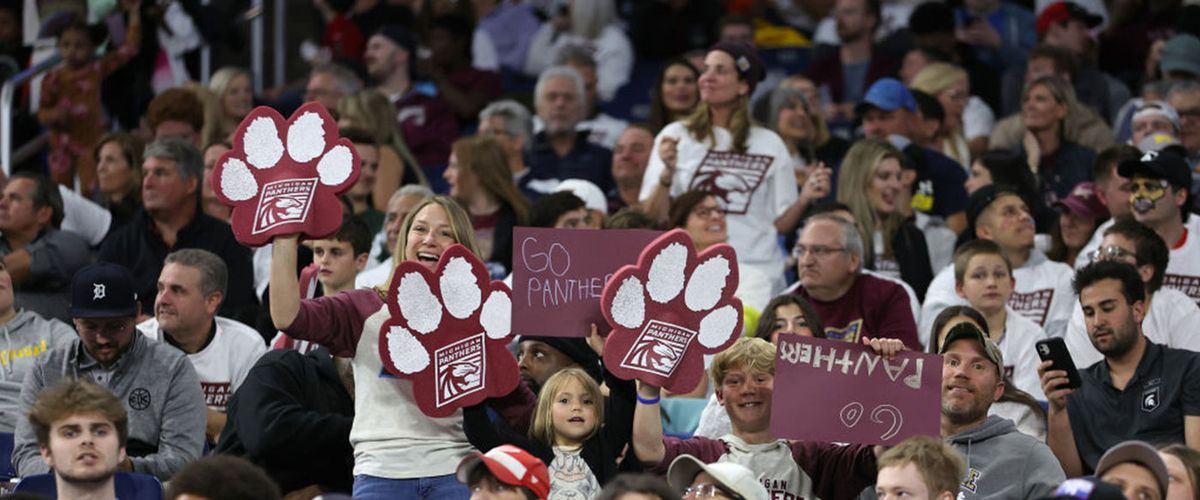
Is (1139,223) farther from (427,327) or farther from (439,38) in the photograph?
(439,38)

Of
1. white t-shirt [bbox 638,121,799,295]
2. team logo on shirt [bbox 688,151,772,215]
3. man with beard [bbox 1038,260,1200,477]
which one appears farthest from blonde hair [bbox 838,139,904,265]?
man with beard [bbox 1038,260,1200,477]

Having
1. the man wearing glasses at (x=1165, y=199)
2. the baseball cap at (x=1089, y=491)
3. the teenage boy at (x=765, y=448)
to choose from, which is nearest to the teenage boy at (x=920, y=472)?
the teenage boy at (x=765, y=448)

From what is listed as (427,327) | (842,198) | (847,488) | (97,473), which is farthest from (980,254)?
(97,473)

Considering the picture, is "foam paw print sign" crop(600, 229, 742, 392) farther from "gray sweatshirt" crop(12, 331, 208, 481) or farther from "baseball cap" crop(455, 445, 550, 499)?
"gray sweatshirt" crop(12, 331, 208, 481)

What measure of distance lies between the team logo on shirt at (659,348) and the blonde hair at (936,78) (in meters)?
5.63

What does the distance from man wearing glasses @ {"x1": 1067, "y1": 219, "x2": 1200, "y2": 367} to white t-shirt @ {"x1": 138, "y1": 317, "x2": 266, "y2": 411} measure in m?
3.42

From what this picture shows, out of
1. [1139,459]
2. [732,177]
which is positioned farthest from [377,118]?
[1139,459]

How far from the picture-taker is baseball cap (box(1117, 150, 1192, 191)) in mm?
9984

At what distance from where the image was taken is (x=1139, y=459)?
21.2 feet

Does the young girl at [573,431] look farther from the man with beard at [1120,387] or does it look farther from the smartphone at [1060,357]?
the man with beard at [1120,387]

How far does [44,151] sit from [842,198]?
505cm

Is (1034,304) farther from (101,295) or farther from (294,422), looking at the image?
(101,295)

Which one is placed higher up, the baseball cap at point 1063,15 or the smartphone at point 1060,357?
the baseball cap at point 1063,15

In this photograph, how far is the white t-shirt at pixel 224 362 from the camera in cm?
872
